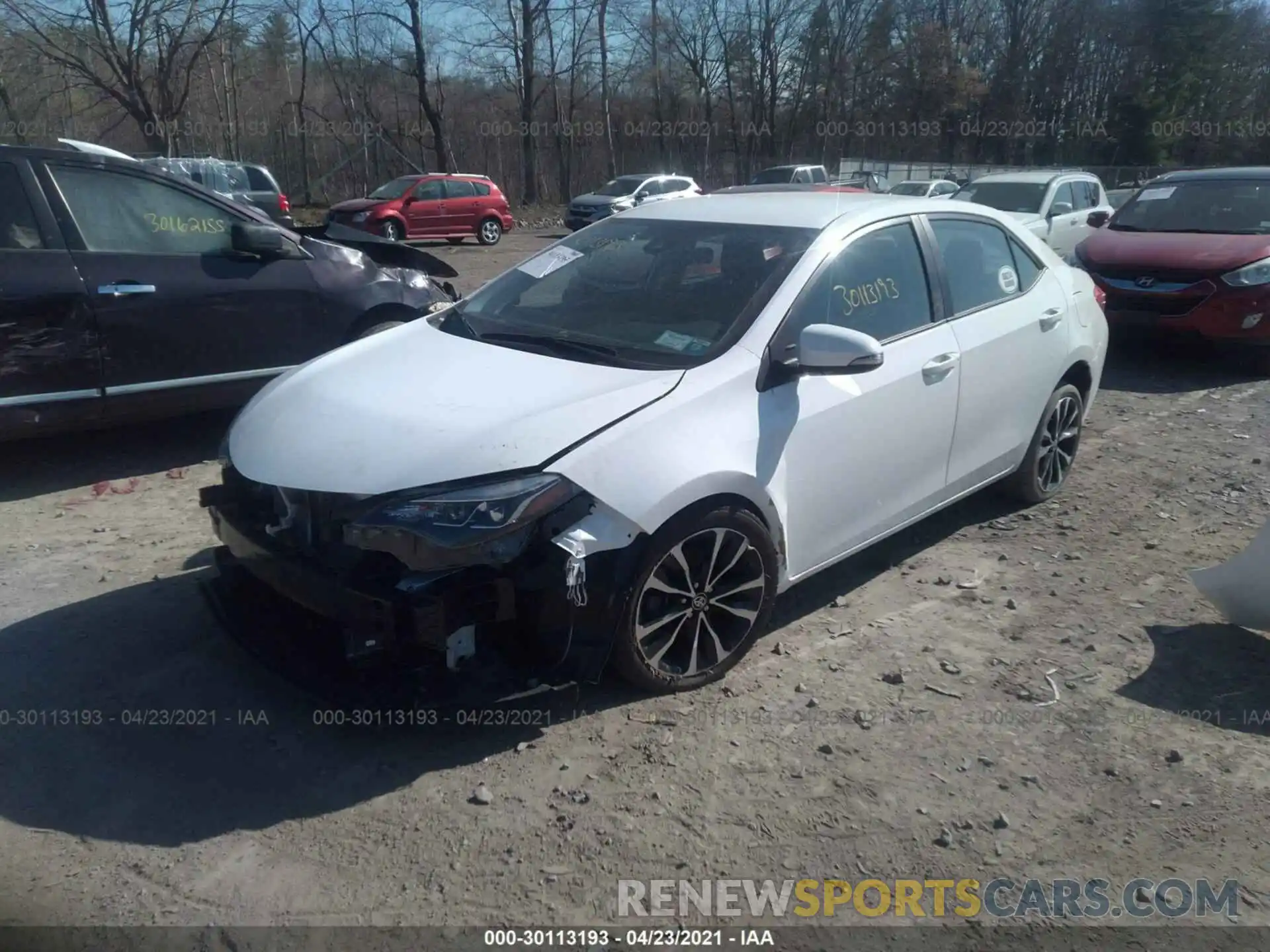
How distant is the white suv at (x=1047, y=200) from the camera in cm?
1210

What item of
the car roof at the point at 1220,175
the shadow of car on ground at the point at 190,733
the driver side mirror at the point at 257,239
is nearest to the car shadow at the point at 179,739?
the shadow of car on ground at the point at 190,733

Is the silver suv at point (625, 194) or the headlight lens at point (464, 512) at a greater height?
the silver suv at point (625, 194)

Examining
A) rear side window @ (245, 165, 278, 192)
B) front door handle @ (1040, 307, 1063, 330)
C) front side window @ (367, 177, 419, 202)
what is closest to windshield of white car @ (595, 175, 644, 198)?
front side window @ (367, 177, 419, 202)

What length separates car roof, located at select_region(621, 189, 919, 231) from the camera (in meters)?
4.10

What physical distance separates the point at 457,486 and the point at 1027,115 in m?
53.1

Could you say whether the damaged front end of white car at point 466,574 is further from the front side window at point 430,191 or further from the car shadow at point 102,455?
the front side window at point 430,191

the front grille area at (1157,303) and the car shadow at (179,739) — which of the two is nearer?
the car shadow at (179,739)

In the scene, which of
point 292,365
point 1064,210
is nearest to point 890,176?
point 1064,210

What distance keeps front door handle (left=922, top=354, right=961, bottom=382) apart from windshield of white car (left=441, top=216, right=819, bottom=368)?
729mm

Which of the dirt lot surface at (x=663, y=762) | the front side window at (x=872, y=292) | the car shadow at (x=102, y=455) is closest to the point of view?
the dirt lot surface at (x=663, y=762)

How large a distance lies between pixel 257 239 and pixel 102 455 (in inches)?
62.8

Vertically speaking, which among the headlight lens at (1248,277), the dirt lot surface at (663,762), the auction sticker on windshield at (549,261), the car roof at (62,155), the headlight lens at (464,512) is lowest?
the dirt lot surface at (663,762)

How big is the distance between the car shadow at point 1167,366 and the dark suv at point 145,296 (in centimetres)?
611

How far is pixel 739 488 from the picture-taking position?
335 cm
